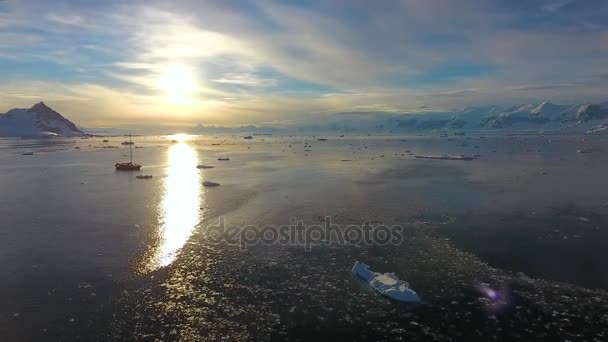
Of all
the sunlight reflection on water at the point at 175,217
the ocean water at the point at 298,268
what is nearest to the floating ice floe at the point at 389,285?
the ocean water at the point at 298,268

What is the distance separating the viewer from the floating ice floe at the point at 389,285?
14.7 m

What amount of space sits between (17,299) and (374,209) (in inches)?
865

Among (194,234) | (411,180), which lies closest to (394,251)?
(194,234)

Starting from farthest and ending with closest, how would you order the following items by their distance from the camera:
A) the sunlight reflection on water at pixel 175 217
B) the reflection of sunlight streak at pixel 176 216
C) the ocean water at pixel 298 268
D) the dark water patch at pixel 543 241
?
the reflection of sunlight streak at pixel 176 216 → the sunlight reflection on water at pixel 175 217 → the dark water patch at pixel 543 241 → the ocean water at pixel 298 268

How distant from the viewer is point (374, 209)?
2972cm

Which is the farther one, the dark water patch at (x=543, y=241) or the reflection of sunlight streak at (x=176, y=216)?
the reflection of sunlight streak at (x=176, y=216)

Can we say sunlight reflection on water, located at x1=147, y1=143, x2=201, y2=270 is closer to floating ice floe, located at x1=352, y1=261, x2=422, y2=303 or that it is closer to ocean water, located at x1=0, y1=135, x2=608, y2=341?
ocean water, located at x1=0, y1=135, x2=608, y2=341

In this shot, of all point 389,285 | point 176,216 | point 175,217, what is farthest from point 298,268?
point 176,216

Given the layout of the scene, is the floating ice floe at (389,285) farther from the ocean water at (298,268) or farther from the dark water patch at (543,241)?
the dark water patch at (543,241)

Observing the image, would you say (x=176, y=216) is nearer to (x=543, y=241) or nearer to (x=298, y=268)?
(x=298, y=268)

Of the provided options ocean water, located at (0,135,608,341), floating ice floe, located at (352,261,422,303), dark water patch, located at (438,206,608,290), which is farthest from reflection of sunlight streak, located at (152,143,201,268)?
dark water patch, located at (438,206,608,290)

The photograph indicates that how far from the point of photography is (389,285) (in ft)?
50.2

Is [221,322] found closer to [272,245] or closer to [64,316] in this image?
[64,316]

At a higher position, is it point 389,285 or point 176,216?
point 389,285
